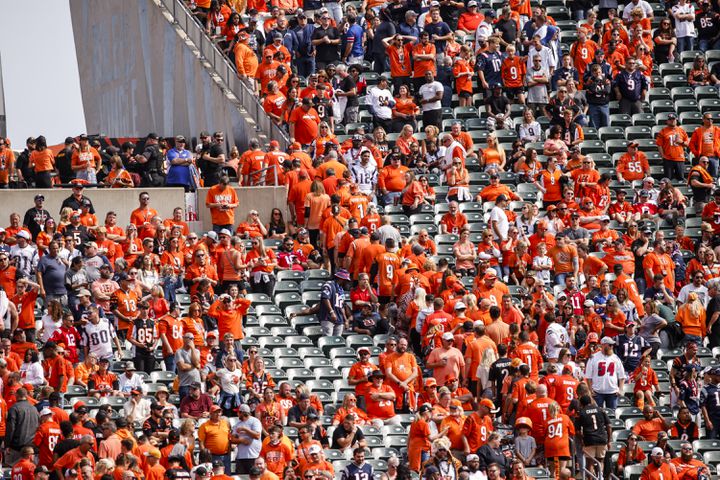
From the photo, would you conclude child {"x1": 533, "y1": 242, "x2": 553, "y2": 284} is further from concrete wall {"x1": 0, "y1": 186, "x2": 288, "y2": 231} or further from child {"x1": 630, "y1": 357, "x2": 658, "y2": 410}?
concrete wall {"x1": 0, "y1": 186, "x2": 288, "y2": 231}

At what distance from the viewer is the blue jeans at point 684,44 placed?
104 feet

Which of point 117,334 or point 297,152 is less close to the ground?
point 297,152

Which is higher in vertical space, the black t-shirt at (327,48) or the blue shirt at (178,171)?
the black t-shirt at (327,48)

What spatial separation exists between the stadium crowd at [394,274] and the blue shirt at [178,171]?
4 centimetres

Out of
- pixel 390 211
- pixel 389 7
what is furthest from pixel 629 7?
pixel 390 211

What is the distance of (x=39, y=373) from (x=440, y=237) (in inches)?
268

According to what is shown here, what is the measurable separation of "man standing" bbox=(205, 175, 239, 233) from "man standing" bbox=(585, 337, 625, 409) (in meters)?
5.60

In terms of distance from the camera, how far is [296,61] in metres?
30.1

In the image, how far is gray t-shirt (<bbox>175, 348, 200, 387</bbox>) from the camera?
72.1ft

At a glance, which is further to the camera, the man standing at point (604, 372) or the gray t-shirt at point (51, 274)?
the gray t-shirt at point (51, 274)

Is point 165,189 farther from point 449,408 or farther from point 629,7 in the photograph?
point 629,7

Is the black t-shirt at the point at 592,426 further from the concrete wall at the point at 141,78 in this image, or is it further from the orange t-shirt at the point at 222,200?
the concrete wall at the point at 141,78

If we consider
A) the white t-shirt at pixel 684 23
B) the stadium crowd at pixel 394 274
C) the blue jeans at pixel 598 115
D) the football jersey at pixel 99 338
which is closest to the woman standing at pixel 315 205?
the stadium crowd at pixel 394 274

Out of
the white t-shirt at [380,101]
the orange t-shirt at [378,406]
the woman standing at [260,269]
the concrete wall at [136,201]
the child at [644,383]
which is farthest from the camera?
the white t-shirt at [380,101]
